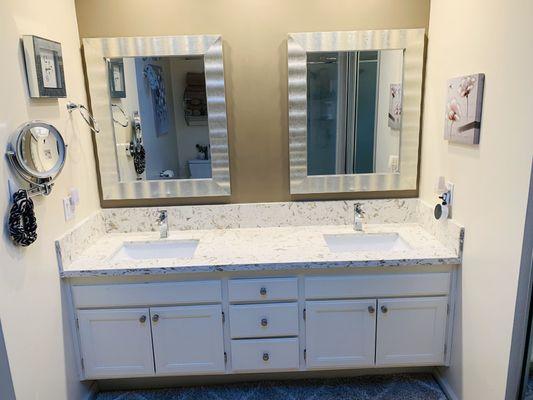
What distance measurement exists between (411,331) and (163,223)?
57.3 inches

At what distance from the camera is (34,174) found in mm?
1603

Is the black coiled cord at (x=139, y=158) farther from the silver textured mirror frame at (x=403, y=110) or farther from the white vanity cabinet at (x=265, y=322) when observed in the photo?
the silver textured mirror frame at (x=403, y=110)

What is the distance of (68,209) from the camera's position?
6.37 feet

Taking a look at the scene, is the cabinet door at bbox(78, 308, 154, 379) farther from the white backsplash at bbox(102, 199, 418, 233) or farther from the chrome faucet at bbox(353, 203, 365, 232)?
the chrome faucet at bbox(353, 203, 365, 232)

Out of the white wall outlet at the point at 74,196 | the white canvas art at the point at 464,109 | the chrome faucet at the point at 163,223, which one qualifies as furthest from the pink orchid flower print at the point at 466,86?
the white wall outlet at the point at 74,196

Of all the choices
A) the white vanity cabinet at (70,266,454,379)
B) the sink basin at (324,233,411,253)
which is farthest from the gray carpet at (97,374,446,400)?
the sink basin at (324,233,411,253)

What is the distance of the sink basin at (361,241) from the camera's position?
7.43 feet

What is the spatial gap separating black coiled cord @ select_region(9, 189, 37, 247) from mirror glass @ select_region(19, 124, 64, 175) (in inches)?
4.8

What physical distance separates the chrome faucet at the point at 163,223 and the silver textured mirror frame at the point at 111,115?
106mm

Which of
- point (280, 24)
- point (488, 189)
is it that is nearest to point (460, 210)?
point (488, 189)

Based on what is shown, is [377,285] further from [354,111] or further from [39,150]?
[39,150]

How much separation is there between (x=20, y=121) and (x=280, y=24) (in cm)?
135

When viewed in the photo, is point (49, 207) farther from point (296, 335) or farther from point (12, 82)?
point (296, 335)

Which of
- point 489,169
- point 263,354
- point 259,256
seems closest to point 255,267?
point 259,256
